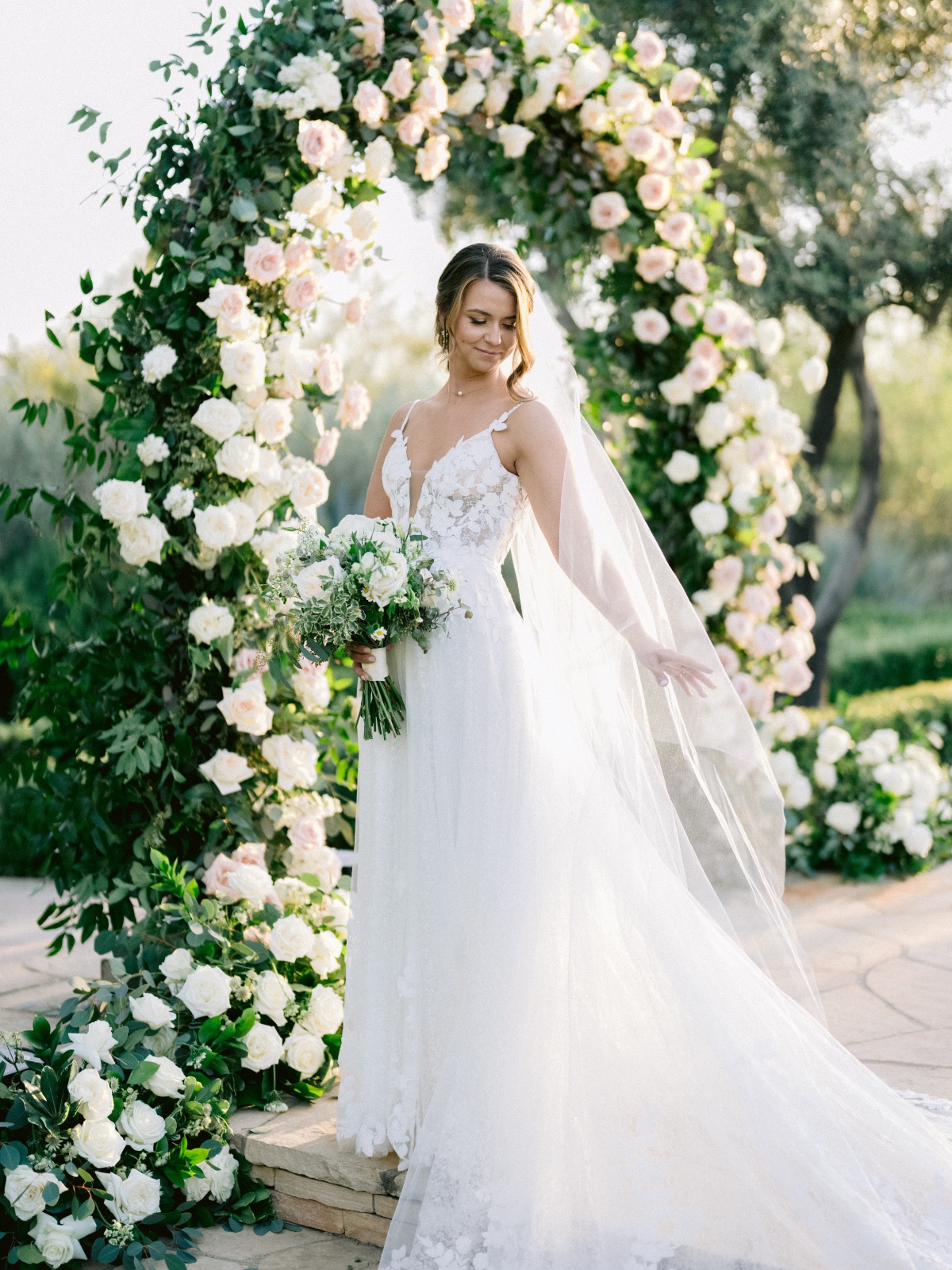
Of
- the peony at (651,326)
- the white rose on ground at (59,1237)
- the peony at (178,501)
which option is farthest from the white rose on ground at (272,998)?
the peony at (651,326)

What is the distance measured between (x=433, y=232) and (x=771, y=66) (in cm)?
283

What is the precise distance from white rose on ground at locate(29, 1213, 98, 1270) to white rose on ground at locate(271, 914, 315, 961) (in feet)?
2.85

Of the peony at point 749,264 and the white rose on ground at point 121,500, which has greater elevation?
the peony at point 749,264

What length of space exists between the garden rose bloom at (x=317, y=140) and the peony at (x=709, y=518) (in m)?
2.27

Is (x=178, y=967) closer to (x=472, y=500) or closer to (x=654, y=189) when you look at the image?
(x=472, y=500)

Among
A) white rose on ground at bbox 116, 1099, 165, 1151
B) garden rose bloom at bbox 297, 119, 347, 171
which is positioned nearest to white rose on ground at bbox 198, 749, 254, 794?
white rose on ground at bbox 116, 1099, 165, 1151

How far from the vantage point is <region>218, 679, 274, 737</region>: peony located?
11.8 ft

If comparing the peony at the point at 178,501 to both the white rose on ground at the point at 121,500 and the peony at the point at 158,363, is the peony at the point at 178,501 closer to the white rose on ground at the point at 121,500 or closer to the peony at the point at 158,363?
the white rose on ground at the point at 121,500

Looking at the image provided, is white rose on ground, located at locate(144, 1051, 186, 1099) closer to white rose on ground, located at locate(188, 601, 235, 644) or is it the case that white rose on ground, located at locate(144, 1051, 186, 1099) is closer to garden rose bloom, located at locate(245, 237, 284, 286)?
white rose on ground, located at locate(188, 601, 235, 644)

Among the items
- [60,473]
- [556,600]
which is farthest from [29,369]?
[556,600]

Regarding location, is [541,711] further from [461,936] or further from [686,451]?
[686,451]

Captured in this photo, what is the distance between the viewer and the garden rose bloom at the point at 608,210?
475 cm

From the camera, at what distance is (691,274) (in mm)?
4926

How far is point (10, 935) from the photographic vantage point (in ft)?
16.4
